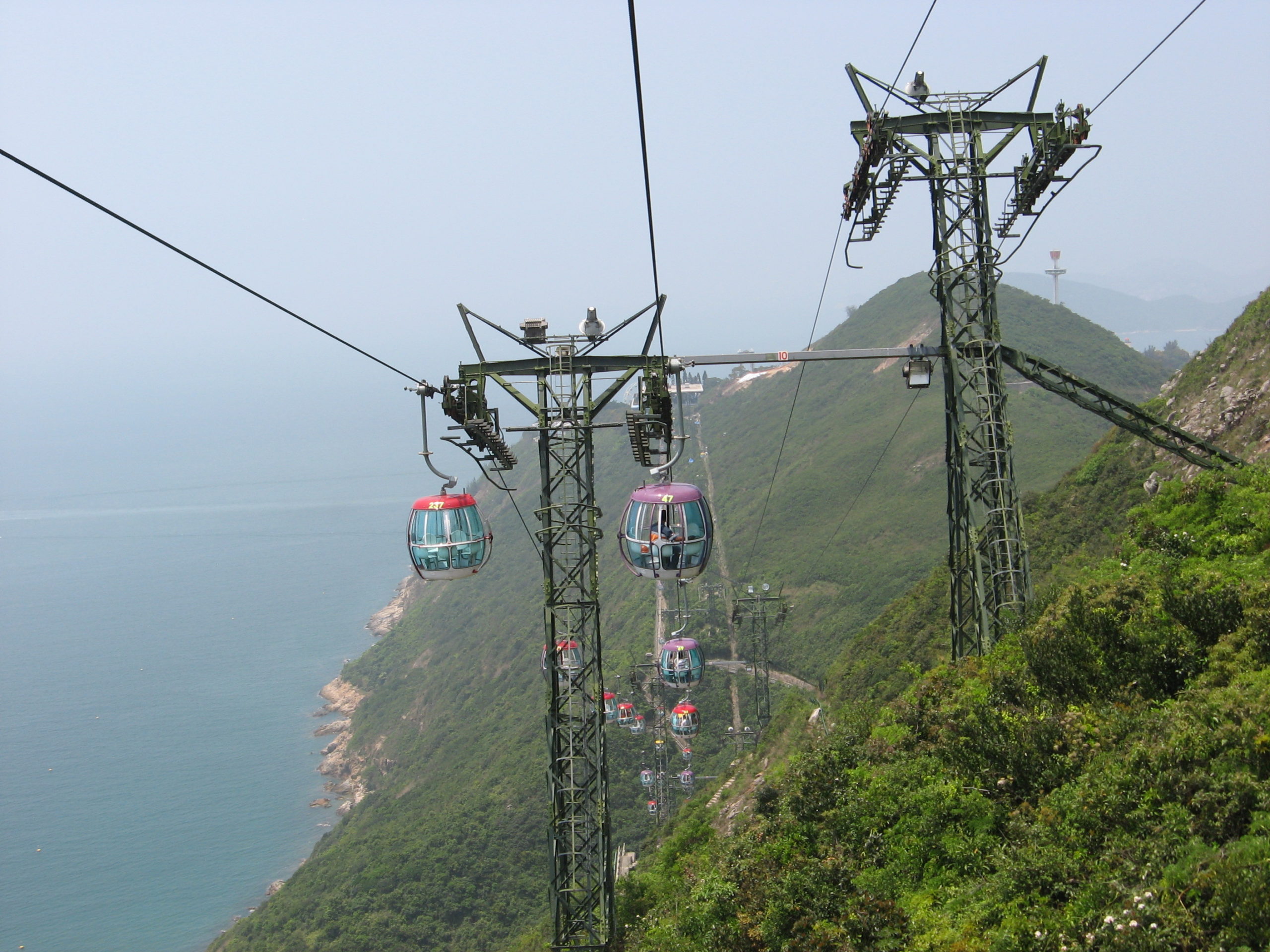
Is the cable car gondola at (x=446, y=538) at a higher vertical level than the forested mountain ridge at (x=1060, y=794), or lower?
higher

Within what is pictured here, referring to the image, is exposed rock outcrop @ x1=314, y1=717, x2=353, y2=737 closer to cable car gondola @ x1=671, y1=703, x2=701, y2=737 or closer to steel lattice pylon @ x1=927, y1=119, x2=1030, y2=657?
cable car gondola @ x1=671, y1=703, x2=701, y2=737

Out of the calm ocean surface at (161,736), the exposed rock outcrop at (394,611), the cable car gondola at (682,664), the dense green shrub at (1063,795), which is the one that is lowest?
the calm ocean surface at (161,736)

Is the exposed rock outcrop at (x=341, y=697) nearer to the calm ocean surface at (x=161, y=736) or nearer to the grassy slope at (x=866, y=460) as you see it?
the calm ocean surface at (x=161, y=736)

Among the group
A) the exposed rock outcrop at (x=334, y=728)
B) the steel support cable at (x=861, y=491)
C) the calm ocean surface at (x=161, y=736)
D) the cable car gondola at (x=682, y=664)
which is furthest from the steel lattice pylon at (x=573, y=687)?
the exposed rock outcrop at (x=334, y=728)

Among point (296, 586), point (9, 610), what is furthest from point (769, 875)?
point (9, 610)

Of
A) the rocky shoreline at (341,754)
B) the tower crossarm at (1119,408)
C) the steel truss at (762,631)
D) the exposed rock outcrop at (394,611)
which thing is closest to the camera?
the tower crossarm at (1119,408)

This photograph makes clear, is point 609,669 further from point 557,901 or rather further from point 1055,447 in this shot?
point 557,901

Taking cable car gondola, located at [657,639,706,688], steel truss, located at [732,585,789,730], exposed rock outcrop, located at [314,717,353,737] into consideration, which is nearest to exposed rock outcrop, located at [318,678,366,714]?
exposed rock outcrop, located at [314,717,353,737]

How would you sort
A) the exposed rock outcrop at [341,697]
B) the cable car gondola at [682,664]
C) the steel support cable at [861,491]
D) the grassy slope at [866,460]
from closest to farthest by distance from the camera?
the cable car gondola at [682,664] → the grassy slope at [866,460] → the steel support cable at [861,491] → the exposed rock outcrop at [341,697]
